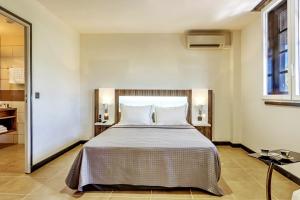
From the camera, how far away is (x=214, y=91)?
5.28 m

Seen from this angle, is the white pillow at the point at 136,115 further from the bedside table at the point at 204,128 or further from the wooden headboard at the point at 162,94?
the bedside table at the point at 204,128

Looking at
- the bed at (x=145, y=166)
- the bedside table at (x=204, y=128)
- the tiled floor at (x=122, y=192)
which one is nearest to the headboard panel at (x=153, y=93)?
the bedside table at (x=204, y=128)

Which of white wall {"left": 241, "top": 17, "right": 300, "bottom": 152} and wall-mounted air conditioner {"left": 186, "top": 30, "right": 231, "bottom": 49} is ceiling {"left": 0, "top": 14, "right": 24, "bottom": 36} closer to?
wall-mounted air conditioner {"left": 186, "top": 30, "right": 231, "bottom": 49}

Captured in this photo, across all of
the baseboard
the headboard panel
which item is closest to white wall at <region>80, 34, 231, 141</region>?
the headboard panel

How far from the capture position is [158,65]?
530 cm

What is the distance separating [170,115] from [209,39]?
1.82 m

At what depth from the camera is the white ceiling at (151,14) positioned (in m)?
3.63

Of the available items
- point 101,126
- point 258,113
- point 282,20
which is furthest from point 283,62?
point 101,126

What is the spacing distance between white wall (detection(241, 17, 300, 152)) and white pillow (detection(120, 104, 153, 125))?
74.0 inches

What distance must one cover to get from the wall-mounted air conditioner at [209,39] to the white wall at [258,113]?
360mm

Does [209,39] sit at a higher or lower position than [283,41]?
higher

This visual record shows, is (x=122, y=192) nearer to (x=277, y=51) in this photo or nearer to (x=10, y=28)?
(x=277, y=51)

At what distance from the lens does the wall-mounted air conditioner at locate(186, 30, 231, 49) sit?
5.02m

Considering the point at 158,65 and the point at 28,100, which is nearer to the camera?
the point at 28,100
